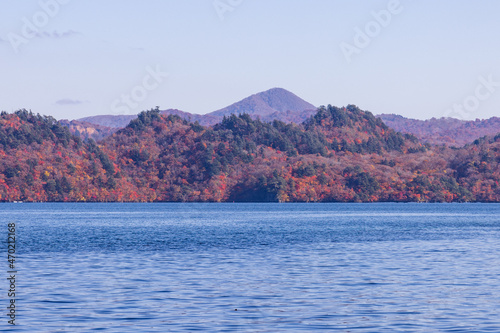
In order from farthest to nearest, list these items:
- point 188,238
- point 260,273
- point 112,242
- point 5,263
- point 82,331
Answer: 1. point 188,238
2. point 112,242
3. point 5,263
4. point 260,273
5. point 82,331

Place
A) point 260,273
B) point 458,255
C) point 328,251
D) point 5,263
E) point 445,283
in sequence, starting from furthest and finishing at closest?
point 328,251 → point 458,255 → point 5,263 → point 260,273 → point 445,283

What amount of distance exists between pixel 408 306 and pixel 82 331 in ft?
52.3

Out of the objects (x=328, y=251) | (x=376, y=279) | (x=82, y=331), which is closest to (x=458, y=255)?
(x=328, y=251)

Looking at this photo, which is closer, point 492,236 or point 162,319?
point 162,319

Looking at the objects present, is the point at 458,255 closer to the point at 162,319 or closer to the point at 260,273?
the point at 260,273

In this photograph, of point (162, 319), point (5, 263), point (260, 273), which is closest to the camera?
point (162, 319)

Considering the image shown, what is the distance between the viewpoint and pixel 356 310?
1449 inches

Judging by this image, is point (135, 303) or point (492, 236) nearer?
point (135, 303)

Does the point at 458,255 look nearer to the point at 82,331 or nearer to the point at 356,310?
the point at 356,310

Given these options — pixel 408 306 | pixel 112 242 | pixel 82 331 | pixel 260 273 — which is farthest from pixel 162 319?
pixel 112 242

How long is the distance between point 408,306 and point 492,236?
59.2m

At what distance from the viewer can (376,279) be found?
48.2 m

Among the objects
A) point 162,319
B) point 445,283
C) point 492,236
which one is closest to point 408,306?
point 445,283

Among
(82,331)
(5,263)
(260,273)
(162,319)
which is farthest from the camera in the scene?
(5,263)
